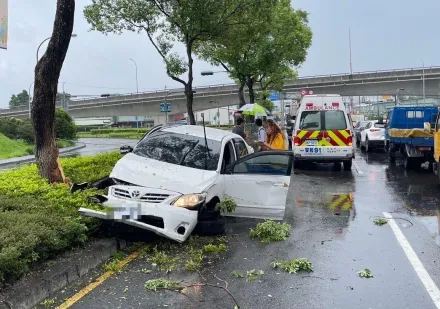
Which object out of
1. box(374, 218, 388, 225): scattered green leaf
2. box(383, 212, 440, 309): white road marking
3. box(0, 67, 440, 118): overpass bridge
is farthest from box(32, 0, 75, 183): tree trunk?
box(0, 67, 440, 118): overpass bridge

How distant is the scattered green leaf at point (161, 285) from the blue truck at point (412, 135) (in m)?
11.5

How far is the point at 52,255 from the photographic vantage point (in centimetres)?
563

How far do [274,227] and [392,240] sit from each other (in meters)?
1.81

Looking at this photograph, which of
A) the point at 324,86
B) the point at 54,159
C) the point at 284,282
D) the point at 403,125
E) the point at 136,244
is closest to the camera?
the point at 284,282

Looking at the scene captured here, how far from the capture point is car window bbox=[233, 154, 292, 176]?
780cm

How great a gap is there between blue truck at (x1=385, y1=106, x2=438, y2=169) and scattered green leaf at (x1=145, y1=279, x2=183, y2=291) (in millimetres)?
11466

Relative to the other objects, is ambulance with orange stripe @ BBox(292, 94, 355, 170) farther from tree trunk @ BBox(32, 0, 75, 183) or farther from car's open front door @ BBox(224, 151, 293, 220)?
tree trunk @ BBox(32, 0, 75, 183)

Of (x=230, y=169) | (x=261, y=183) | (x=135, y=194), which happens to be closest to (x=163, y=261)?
(x=135, y=194)

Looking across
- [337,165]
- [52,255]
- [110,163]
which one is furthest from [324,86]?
[52,255]

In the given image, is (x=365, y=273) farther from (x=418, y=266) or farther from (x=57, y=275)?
(x=57, y=275)

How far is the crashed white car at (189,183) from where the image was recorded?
6.33 meters

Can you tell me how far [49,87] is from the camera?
9.06 meters

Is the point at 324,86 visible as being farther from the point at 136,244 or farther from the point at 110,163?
the point at 136,244

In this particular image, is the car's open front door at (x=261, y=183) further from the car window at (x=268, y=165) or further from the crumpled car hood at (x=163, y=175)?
the crumpled car hood at (x=163, y=175)
